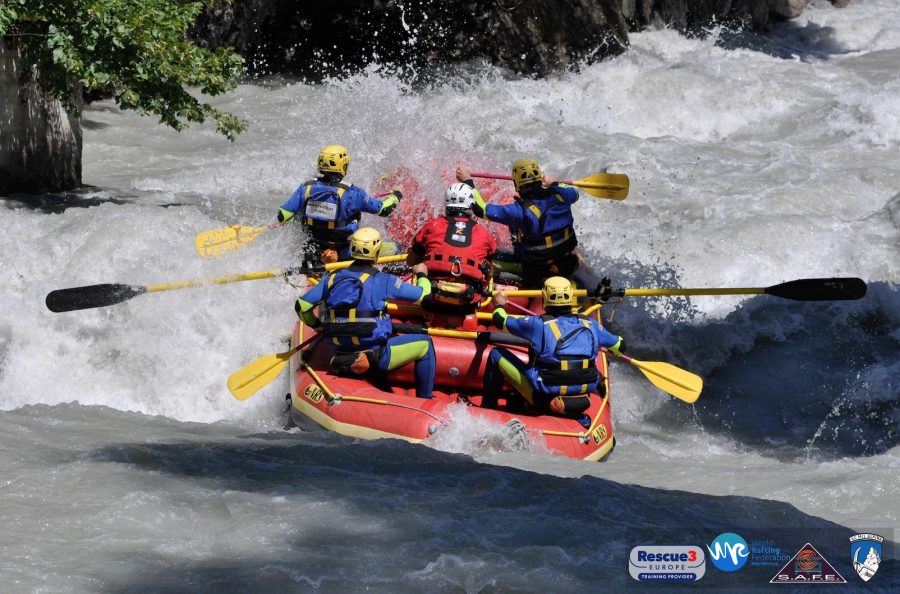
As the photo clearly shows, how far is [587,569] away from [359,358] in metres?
2.90

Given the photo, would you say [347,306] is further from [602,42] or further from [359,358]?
[602,42]

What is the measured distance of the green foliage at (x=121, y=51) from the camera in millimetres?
8914

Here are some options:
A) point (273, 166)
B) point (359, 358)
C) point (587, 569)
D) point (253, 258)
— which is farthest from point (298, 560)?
point (273, 166)

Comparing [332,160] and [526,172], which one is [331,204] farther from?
[526,172]

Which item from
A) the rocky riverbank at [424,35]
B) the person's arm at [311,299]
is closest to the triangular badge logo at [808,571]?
the person's arm at [311,299]

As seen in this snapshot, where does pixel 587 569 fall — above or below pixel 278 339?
above

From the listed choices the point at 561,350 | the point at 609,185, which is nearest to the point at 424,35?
the point at 609,185

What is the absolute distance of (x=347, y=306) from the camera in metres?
6.91

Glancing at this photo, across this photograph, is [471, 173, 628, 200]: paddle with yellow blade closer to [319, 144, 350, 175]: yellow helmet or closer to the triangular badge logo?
[319, 144, 350, 175]: yellow helmet

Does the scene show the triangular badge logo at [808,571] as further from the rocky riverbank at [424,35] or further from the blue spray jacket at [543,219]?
the rocky riverbank at [424,35]

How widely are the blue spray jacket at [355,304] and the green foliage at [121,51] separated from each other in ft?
11.1

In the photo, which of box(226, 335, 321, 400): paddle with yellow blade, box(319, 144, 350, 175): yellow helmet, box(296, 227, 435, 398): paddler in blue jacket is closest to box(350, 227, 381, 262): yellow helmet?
box(296, 227, 435, 398): paddler in blue jacket

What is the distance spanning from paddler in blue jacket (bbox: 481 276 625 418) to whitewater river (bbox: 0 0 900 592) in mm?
514

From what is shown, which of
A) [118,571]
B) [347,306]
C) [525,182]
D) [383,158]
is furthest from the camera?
[383,158]
